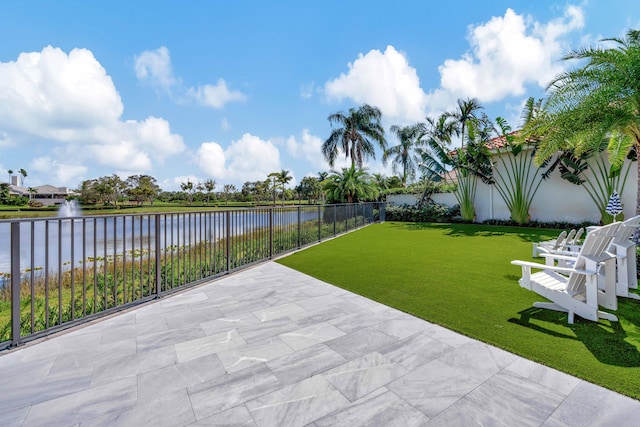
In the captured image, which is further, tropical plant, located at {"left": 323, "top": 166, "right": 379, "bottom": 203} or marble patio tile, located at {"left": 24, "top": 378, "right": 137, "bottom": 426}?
tropical plant, located at {"left": 323, "top": 166, "right": 379, "bottom": 203}

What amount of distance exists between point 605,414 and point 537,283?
182cm

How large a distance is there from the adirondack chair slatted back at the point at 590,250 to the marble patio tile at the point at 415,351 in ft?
6.00

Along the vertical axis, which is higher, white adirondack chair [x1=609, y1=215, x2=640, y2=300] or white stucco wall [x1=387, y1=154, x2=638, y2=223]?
white stucco wall [x1=387, y1=154, x2=638, y2=223]

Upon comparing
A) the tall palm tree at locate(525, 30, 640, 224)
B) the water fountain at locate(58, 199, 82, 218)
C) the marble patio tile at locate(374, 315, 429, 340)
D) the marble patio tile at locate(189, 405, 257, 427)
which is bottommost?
the marble patio tile at locate(189, 405, 257, 427)

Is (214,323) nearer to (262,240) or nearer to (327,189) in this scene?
(262,240)

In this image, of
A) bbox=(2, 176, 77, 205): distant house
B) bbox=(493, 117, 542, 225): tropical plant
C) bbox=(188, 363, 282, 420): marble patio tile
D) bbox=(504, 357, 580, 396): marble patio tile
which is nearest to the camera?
bbox=(188, 363, 282, 420): marble patio tile

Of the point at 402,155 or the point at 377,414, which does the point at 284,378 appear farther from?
the point at 402,155

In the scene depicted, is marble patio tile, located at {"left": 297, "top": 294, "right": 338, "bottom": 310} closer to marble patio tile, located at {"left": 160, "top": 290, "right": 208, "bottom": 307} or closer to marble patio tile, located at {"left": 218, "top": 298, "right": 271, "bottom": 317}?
marble patio tile, located at {"left": 218, "top": 298, "right": 271, "bottom": 317}

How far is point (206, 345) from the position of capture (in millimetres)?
2932

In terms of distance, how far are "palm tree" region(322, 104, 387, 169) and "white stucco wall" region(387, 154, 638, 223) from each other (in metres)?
10.2

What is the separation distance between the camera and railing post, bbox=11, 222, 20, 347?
2824 millimetres

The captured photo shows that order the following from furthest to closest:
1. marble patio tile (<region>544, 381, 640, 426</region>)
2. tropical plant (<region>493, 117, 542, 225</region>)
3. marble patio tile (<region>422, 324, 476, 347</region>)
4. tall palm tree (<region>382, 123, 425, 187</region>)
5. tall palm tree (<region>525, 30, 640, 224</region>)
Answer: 1. tall palm tree (<region>382, 123, 425, 187</region>)
2. tropical plant (<region>493, 117, 542, 225</region>)
3. tall palm tree (<region>525, 30, 640, 224</region>)
4. marble patio tile (<region>422, 324, 476, 347</region>)
5. marble patio tile (<region>544, 381, 640, 426</region>)

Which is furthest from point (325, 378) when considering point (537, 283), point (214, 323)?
point (537, 283)

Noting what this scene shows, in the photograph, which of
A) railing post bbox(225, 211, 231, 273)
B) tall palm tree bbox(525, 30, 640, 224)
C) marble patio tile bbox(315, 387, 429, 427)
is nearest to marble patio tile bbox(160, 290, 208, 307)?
railing post bbox(225, 211, 231, 273)
